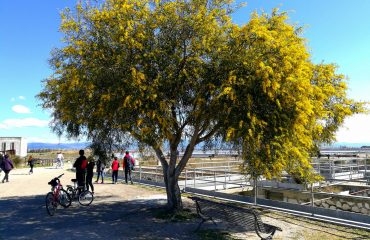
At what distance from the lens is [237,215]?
28.1 feet

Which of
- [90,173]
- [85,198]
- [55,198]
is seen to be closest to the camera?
[55,198]

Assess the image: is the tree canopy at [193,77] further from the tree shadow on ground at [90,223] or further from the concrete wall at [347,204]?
the concrete wall at [347,204]

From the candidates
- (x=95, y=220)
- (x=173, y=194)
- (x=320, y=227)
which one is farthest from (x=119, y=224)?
(x=320, y=227)

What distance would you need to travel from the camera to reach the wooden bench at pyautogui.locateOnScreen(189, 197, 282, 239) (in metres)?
8.02

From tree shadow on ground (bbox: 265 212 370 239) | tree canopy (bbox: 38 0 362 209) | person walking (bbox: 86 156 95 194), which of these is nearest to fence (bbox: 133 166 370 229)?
tree shadow on ground (bbox: 265 212 370 239)

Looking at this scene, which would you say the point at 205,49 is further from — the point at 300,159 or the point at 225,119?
the point at 300,159

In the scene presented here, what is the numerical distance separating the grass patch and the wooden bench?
4.10 feet

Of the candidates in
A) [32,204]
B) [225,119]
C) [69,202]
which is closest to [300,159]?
[225,119]

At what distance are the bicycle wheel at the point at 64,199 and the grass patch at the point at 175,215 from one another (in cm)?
339

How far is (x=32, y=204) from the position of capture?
1398 cm

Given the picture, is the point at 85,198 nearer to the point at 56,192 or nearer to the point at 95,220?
the point at 56,192

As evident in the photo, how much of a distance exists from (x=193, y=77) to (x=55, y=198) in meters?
6.27

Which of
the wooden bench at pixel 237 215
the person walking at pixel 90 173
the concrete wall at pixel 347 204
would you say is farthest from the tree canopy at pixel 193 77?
the concrete wall at pixel 347 204

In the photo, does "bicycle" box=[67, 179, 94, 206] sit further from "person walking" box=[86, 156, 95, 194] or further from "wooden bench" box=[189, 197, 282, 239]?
"wooden bench" box=[189, 197, 282, 239]
